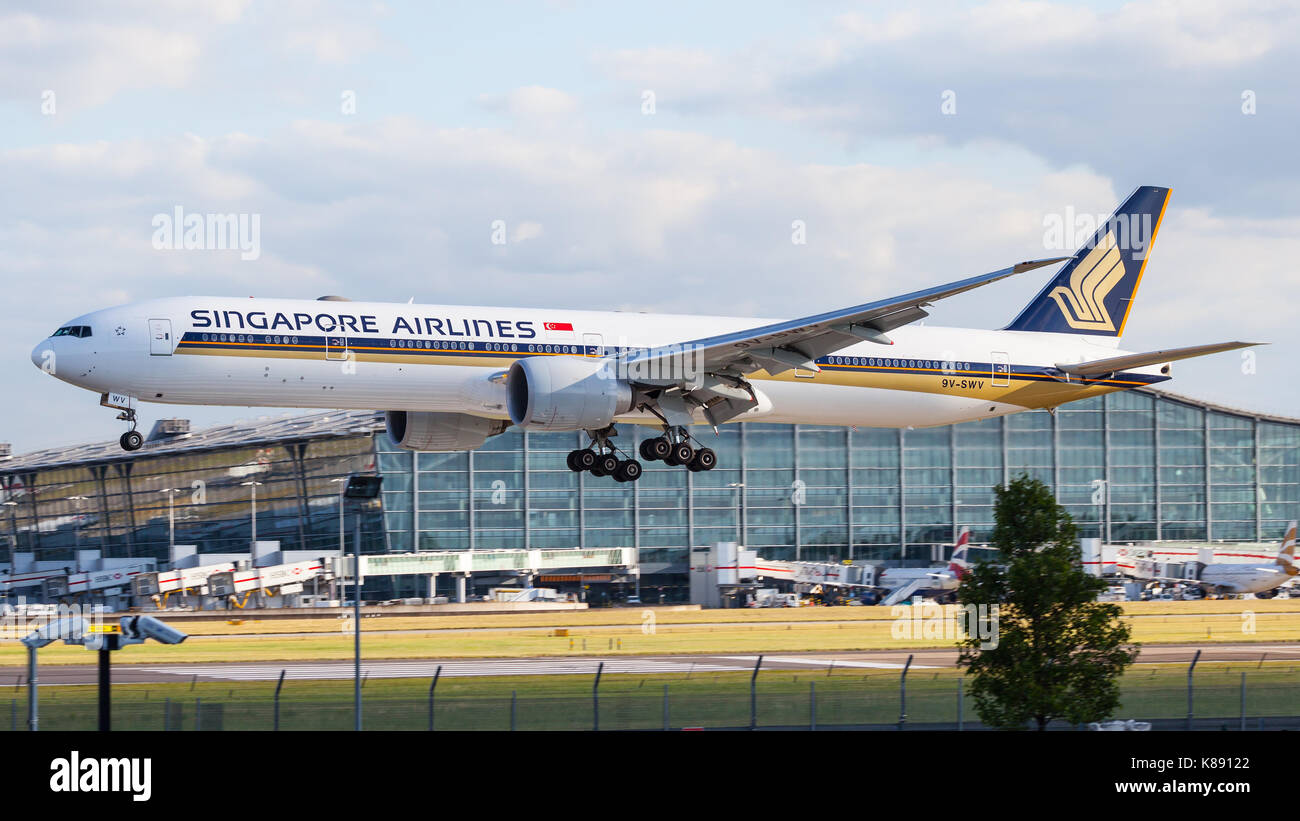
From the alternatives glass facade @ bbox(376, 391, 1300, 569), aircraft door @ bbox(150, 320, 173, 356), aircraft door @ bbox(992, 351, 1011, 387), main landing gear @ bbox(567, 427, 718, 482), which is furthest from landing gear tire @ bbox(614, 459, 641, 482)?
glass facade @ bbox(376, 391, 1300, 569)

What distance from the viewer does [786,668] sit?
45219mm

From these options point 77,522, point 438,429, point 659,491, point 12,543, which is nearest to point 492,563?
point 659,491

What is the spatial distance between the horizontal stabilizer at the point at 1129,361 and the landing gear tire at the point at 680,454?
45.7 feet

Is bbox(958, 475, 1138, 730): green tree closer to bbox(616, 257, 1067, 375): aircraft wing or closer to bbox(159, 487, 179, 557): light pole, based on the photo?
bbox(616, 257, 1067, 375): aircraft wing

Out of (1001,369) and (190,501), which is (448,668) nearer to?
(1001,369)

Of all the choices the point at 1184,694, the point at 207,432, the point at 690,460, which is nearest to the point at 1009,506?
the point at 1184,694

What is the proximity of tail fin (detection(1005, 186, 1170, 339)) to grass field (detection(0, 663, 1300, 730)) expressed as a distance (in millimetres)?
14937

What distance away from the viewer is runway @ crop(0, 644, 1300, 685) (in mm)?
42594

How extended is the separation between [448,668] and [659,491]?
182 ft

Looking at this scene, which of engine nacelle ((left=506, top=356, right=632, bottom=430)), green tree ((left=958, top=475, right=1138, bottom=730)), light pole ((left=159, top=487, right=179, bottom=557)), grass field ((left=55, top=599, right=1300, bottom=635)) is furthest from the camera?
light pole ((left=159, top=487, right=179, bottom=557))

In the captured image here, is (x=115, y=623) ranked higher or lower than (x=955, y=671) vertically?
higher
